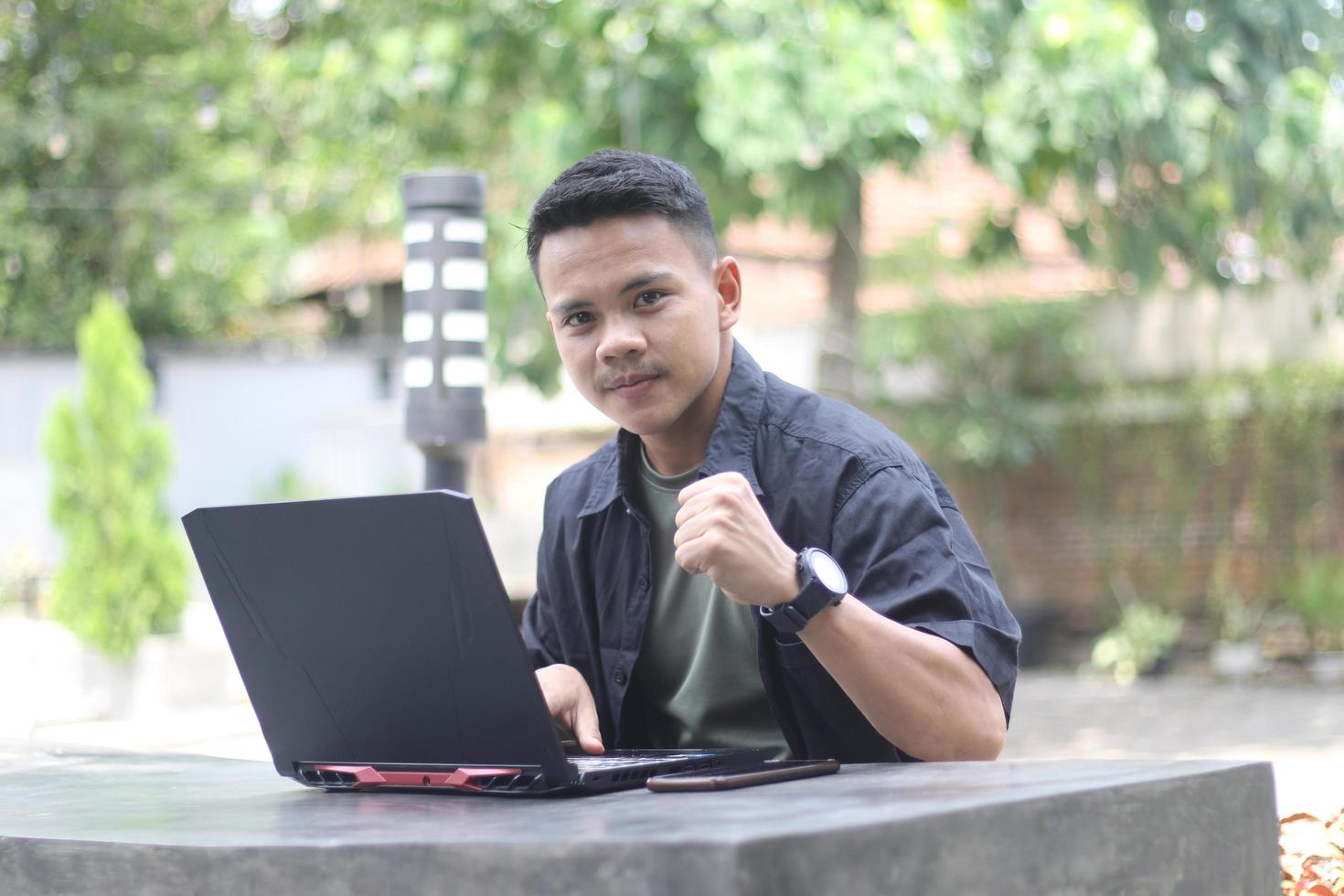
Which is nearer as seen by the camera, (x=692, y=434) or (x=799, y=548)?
(x=799, y=548)

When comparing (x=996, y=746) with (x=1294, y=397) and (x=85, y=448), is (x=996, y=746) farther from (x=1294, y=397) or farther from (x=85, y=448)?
(x=1294, y=397)

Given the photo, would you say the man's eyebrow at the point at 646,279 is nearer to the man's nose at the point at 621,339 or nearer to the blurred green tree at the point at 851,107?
the man's nose at the point at 621,339

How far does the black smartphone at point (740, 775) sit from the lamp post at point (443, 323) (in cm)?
380

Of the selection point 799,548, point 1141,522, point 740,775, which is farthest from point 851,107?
point 1141,522

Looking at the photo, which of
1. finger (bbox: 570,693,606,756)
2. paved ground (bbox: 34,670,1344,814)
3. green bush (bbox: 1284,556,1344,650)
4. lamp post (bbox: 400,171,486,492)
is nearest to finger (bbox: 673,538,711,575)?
finger (bbox: 570,693,606,756)

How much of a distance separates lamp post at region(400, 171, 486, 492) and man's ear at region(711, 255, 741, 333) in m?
3.24

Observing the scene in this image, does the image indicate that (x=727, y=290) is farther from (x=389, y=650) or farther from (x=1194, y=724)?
(x=1194, y=724)

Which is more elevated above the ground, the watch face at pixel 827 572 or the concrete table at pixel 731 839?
the watch face at pixel 827 572

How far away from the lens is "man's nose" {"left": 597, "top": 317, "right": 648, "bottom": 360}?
207 centimetres

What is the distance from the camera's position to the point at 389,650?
1.68 meters

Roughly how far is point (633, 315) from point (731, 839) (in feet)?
3.39

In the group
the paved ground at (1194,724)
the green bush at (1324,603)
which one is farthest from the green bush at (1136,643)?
the green bush at (1324,603)

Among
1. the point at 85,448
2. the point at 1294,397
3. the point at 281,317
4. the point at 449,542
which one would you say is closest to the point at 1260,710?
the point at 1294,397

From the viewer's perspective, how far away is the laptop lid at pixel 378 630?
5.21ft
